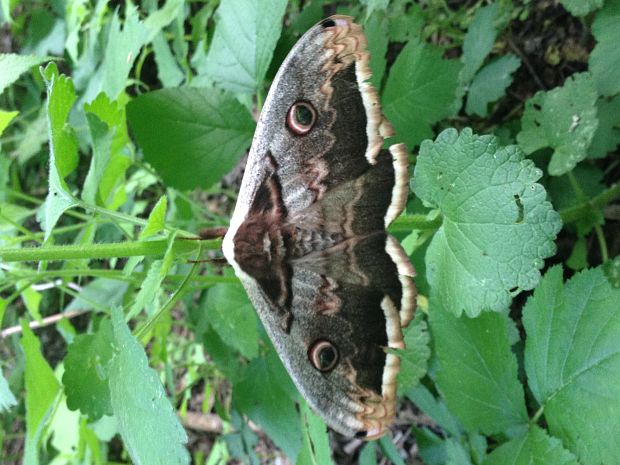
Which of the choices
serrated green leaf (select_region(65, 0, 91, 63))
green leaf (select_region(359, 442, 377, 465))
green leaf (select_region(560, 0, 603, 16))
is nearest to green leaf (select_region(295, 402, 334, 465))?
green leaf (select_region(359, 442, 377, 465))

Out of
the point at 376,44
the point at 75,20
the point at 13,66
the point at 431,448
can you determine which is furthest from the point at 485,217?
the point at 75,20

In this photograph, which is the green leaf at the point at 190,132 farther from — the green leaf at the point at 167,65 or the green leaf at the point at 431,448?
the green leaf at the point at 431,448

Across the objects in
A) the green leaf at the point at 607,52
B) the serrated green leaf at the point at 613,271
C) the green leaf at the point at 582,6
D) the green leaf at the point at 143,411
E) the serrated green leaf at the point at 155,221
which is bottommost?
the green leaf at the point at 143,411

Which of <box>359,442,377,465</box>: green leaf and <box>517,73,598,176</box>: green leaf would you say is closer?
<box>517,73,598,176</box>: green leaf

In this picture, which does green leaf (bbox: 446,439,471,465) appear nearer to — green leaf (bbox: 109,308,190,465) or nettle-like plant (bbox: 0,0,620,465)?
nettle-like plant (bbox: 0,0,620,465)

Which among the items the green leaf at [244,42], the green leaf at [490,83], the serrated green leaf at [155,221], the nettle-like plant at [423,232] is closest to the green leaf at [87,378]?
the nettle-like plant at [423,232]

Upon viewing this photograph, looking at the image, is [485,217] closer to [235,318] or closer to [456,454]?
[456,454]

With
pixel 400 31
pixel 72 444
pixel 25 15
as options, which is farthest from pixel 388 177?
pixel 25 15
